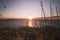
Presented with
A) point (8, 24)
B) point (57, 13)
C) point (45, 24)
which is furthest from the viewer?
point (8, 24)

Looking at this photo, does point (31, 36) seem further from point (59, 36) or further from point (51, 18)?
point (51, 18)

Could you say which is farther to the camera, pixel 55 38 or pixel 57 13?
pixel 57 13

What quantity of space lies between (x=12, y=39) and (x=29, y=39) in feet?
2.17

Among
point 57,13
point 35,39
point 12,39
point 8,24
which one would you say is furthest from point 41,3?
point 8,24

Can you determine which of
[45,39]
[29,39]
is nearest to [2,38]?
[29,39]

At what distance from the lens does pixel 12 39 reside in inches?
189

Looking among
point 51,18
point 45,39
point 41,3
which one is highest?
point 41,3

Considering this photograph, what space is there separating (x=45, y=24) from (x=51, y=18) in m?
0.72

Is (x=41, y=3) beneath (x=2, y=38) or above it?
above

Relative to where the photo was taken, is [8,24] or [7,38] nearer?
[7,38]

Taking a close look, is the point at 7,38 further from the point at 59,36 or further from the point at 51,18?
the point at 51,18

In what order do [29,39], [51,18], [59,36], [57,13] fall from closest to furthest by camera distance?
1. [29,39]
2. [59,36]
3. [57,13]
4. [51,18]

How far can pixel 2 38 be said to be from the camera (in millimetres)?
4863

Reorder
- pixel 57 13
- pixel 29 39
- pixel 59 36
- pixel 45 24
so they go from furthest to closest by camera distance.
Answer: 1. pixel 45 24
2. pixel 57 13
3. pixel 59 36
4. pixel 29 39
